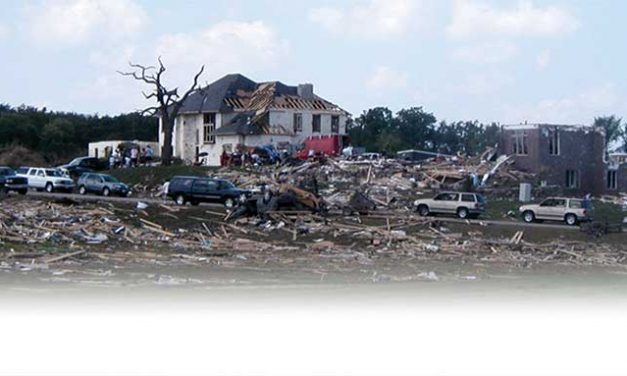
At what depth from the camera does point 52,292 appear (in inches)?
1013

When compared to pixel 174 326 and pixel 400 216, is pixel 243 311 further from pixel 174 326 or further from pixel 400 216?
pixel 400 216

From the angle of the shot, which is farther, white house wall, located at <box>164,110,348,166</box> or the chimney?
the chimney

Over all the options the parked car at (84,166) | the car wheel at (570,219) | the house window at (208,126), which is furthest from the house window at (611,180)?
the parked car at (84,166)

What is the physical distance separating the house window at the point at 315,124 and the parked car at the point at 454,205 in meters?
33.9

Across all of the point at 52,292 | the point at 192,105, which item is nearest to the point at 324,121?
the point at 192,105

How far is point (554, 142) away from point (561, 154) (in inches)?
40.0

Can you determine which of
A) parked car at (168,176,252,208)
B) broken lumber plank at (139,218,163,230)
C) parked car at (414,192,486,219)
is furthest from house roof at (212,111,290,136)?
broken lumber plank at (139,218,163,230)

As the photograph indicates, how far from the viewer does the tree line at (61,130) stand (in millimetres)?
102188

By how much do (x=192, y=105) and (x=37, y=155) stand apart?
47.2ft

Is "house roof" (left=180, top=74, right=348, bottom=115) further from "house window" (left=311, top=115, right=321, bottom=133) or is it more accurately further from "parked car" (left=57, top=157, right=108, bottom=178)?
"parked car" (left=57, top=157, right=108, bottom=178)

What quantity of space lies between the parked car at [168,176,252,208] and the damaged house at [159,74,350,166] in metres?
26.4

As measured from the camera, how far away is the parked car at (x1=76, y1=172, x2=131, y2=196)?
6334cm

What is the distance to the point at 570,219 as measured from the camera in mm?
56500

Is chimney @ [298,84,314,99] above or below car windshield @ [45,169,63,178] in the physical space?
above
